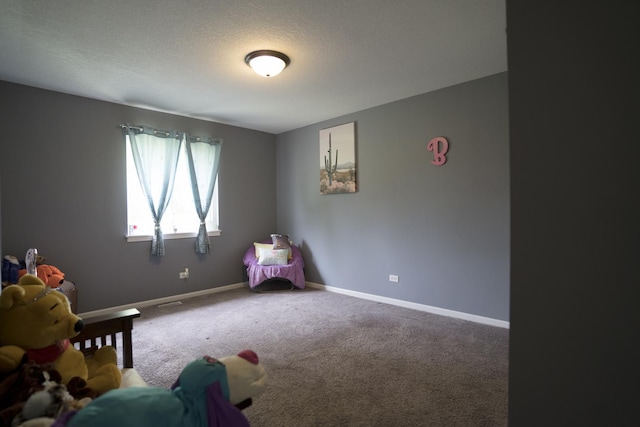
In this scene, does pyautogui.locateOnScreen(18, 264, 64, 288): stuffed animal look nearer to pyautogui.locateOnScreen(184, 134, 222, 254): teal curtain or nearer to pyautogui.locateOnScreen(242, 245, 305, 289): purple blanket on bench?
pyautogui.locateOnScreen(184, 134, 222, 254): teal curtain

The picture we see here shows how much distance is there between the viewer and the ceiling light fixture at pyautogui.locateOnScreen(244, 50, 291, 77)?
2600 millimetres

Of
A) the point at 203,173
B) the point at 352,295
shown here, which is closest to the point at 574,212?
the point at 352,295

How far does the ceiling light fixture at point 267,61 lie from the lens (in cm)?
260

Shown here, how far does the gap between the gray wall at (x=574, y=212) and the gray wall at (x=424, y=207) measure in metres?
2.37

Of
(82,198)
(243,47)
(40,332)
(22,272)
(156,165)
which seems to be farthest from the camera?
(156,165)

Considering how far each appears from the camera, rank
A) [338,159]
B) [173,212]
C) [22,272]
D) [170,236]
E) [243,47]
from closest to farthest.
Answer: [243,47], [22,272], [170,236], [173,212], [338,159]

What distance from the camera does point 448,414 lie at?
180cm

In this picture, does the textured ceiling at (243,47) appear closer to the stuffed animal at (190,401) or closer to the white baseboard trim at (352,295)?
the stuffed animal at (190,401)

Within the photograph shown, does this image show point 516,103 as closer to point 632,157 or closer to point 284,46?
point 632,157

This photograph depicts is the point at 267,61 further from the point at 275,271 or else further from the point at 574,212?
the point at 275,271

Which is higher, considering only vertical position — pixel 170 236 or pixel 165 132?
pixel 165 132

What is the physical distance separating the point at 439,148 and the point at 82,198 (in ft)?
13.5

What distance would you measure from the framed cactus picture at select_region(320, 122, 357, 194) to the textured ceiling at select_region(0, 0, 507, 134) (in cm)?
70

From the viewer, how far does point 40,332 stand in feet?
3.76
